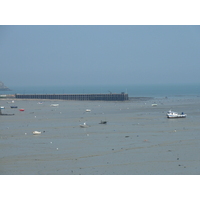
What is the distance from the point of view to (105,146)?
14.7m

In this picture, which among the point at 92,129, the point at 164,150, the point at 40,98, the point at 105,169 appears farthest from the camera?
the point at 40,98

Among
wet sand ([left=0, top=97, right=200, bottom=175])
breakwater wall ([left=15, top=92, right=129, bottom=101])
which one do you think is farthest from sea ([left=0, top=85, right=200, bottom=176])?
breakwater wall ([left=15, top=92, right=129, bottom=101])

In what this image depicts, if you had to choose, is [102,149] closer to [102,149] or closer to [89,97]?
[102,149]

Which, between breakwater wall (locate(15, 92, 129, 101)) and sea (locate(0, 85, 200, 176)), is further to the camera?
breakwater wall (locate(15, 92, 129, 101))

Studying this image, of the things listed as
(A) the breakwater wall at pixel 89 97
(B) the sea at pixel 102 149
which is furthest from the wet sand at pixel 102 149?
(A) the breakwater wall at pixel 89 97

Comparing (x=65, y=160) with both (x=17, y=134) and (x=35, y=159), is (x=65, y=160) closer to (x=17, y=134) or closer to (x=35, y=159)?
(x=35, y=159)

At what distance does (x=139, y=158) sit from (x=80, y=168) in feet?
7.08

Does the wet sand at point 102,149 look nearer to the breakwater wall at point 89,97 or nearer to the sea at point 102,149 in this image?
the sea at point 102,149

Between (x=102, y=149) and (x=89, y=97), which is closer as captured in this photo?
(x=102, y=149)

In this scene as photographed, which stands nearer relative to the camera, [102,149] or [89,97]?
[102,149]

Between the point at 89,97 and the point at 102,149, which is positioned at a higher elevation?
the point at 89,97

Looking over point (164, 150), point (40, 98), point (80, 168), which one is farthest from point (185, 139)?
point (40, 98)

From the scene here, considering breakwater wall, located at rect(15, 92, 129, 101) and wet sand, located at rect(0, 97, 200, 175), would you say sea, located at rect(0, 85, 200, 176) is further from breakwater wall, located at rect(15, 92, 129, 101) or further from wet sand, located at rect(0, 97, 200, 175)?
breakwater wall, located at rect(15, 92, 129, 101)

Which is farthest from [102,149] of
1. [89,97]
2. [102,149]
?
[89,97]
